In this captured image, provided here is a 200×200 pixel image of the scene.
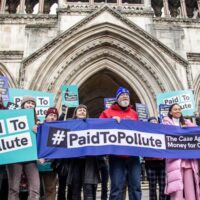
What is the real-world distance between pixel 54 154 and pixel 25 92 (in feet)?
13.3

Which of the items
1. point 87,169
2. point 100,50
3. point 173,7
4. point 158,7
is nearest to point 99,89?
point 100,50

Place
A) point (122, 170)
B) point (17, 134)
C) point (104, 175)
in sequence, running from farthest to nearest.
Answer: point (104, 175) → point (17, 134) → point (122, 170)

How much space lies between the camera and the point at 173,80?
44.6 feet

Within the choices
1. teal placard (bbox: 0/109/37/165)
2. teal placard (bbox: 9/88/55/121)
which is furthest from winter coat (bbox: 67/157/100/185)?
teal placard (bbox: 9/88/55/121)

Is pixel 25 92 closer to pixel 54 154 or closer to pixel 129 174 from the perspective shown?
pixel 54 154


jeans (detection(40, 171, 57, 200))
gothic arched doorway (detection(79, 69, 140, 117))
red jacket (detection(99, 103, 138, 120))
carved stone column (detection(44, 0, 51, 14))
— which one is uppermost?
carved stone column (detection(44, 0, 51, 14))

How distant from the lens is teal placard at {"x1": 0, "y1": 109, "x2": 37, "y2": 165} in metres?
5.44

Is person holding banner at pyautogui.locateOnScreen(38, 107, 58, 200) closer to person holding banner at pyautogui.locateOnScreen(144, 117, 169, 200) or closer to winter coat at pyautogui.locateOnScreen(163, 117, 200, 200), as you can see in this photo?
person holding banner at pyautogui.locateOnScreen(144, 117, 169, 200)

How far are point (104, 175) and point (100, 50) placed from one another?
9.62m

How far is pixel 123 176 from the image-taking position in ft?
17.3

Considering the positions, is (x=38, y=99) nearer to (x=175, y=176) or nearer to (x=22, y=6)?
(x=175, y=176)

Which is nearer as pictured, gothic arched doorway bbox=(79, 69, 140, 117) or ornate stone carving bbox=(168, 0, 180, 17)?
gothic arched doorway bbox=(79, 69, 140, 117)

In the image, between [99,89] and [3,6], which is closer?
[3,6]

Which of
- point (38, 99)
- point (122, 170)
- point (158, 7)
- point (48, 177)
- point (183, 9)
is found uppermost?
point (158, 7)
